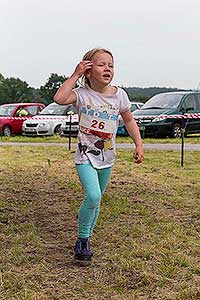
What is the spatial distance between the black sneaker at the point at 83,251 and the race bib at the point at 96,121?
84 centimetres

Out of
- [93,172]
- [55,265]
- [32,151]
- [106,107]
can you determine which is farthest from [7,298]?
[32,151]

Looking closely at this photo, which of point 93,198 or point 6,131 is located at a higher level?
point 93,198

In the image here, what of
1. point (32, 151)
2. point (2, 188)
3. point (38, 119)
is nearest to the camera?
point (2, 188)

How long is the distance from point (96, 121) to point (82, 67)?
0.41 m

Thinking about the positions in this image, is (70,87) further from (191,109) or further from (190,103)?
(190,103)

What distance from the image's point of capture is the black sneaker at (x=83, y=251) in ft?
15.7

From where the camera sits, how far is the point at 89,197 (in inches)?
183

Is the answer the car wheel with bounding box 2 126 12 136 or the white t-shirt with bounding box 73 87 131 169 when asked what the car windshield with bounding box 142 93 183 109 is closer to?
the car wheel with bounding box 2 126 12 136

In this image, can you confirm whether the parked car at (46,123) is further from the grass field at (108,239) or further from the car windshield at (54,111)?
the grass field at (108,239)

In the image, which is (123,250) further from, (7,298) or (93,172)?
(7,298)

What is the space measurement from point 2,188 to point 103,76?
402 centimetres

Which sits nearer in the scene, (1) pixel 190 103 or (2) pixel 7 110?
(1) pixel 190 103

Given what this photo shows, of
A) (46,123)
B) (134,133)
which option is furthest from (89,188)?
(46,123)

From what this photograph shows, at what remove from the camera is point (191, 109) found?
2066cm
